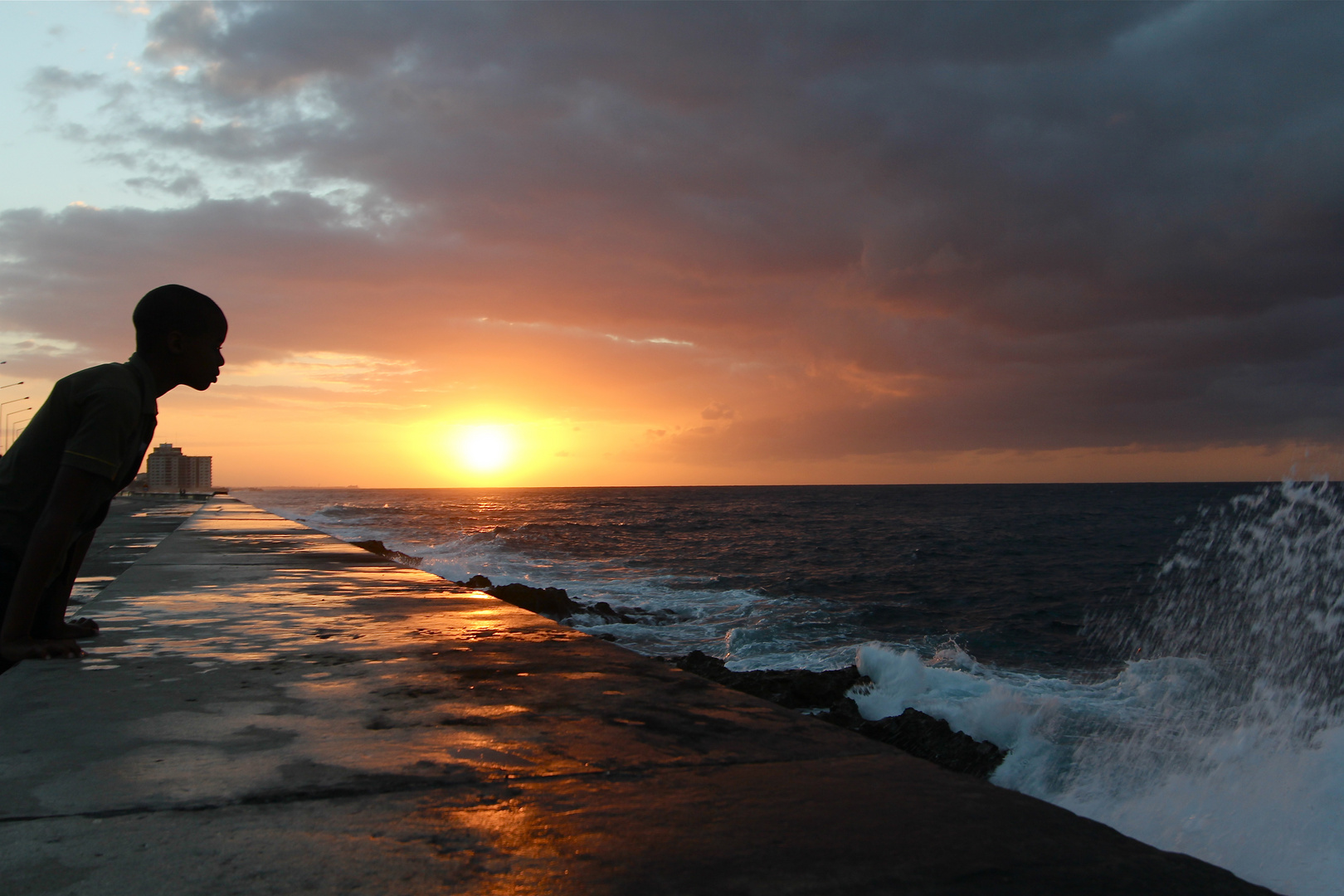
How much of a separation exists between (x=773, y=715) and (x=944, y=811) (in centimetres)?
80

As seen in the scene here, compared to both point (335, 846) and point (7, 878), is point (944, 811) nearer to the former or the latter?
point (335, 846)

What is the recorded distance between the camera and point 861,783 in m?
1.88

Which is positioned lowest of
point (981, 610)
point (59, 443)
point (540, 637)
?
point (981, 610)

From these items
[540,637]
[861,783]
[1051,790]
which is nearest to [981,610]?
[1051,790]

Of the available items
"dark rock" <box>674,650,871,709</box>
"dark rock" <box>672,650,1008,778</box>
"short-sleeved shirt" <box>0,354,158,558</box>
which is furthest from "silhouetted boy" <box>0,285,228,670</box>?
"dark rock" <box>674,650,871,709</box>

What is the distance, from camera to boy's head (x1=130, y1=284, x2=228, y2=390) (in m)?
3.18

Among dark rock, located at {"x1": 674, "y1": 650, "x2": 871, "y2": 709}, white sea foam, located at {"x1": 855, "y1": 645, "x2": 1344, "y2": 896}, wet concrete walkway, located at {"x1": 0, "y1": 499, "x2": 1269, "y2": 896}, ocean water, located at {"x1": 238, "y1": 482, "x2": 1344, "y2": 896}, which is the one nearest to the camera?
wet concrete walkway, located at {"x1": 0, "y1": 499, "x2": 1269, "y2": 896}

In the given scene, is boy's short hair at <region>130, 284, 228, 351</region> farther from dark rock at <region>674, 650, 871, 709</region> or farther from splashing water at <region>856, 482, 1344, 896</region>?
splashing water at <region>856, 482, 1344, 896</region>

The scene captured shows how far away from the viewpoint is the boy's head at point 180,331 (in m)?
3.18

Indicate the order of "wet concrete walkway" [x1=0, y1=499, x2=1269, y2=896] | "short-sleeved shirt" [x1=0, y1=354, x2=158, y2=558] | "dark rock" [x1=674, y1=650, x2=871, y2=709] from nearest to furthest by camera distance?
1. "wet concrete walkway" [x1=0, y1=499, x2=1269, y2=896]
2. "short-sleeved shirt" [x1=0, y1=354, x2=158, y2=558]
3. "dark rock" [x1=674, y1=650, x2=871, y2=709]

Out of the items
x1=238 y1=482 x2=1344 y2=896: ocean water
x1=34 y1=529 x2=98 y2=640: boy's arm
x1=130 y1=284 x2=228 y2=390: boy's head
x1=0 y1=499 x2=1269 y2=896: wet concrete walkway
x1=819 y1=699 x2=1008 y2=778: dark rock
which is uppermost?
x1=130 y1=284 x2=228 y2=390: boy's head

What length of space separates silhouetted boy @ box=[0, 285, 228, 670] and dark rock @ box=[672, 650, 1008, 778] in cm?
453

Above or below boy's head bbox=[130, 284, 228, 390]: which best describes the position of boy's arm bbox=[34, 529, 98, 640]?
below

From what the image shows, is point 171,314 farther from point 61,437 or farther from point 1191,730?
point 1191,730
